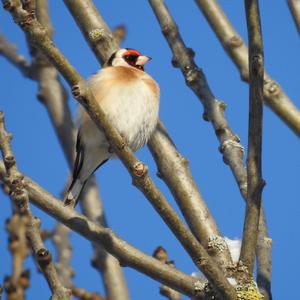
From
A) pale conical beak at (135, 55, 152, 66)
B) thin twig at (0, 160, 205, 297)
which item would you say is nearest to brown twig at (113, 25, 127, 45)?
pale conical beak at (135, 55, 152, 66)

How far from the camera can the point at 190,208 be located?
11.0ft

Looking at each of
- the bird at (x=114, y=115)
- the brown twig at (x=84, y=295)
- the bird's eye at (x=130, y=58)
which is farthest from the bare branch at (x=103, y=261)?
the bird's eye at (x=130, y=58)

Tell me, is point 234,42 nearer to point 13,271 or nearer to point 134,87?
point 134,87

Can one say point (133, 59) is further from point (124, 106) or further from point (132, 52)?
point (124, 106)

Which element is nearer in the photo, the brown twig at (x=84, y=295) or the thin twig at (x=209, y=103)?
the thin twig at (x=209, y=103)

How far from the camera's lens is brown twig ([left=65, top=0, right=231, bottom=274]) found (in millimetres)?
3255

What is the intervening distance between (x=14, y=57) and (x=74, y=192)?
93 centimetres

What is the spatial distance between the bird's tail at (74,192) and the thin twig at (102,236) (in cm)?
100

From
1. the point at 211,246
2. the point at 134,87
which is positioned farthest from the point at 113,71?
the point at 211,246

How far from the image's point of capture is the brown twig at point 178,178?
3255 millimetres

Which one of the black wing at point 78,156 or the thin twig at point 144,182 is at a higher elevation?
the black wing at point 78,156

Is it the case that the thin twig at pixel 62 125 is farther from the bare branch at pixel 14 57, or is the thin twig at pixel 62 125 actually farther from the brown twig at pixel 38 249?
the brown twig at pixel 38 249

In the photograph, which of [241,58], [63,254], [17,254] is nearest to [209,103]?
[241,58]

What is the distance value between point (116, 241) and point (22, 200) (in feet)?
2.46
